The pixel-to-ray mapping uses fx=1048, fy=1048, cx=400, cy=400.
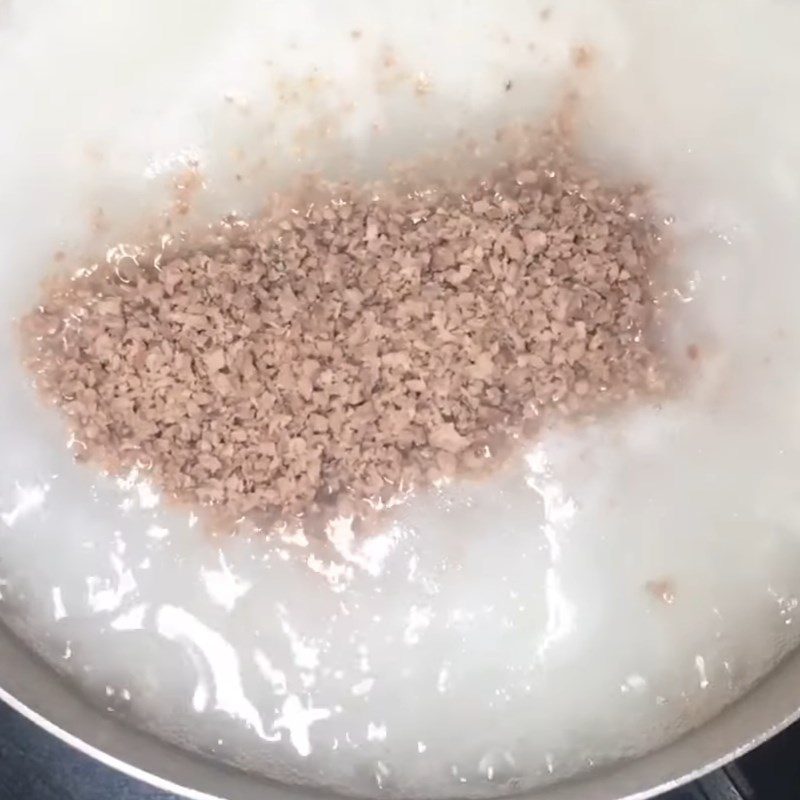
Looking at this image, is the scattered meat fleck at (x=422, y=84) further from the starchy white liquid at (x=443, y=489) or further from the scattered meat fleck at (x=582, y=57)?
the scattered meat fleck at (x=582, y=57)

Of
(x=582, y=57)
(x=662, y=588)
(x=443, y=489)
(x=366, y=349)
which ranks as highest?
(x=582, y=57)

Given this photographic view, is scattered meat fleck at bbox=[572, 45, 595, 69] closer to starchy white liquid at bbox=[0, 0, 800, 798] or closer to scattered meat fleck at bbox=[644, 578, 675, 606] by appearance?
starchy white liquid at bbox=[0, 0, 800, 798]

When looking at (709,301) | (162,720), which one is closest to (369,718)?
(162,720)

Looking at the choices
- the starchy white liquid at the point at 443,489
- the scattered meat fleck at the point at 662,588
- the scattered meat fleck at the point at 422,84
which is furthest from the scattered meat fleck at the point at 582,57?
the scattered meat fleck at the point at 662,588

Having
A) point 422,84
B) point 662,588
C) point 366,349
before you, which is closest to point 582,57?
point 422,84

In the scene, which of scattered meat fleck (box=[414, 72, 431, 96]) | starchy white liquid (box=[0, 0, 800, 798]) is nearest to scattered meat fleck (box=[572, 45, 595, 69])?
starchy white liquid (box=[0, 0, 800, 798])

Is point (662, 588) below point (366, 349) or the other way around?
below

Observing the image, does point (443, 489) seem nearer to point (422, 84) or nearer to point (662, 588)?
point (662, 588)
